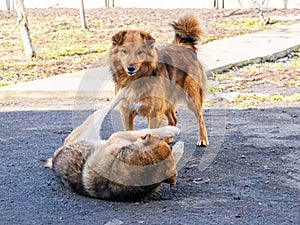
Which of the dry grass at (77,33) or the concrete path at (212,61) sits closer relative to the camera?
the concrete path at (212,61)

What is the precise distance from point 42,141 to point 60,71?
4.45 m

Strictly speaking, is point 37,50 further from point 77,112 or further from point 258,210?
point 258,210

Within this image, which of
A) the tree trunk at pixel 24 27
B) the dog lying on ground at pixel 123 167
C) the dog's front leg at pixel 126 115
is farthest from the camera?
the tree trunk at pixel 24 27

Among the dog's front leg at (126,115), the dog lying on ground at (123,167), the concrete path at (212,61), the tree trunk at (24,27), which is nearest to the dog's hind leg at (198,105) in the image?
the dog's front leg at (126,115)

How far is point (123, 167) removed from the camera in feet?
15.0

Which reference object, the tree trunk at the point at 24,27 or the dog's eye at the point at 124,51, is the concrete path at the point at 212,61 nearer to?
the tree trunk at the point at 24,27

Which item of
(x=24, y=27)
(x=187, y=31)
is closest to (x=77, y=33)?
(x=24, y=27)

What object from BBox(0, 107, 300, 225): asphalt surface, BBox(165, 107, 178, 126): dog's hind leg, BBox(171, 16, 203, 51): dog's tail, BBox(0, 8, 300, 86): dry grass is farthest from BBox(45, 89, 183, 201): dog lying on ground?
BBox(0, 8, 300, 86): dry grass

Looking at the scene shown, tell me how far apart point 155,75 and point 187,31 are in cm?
106

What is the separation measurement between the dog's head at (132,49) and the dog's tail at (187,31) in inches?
43.4

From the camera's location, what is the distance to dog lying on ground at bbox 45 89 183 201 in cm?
456

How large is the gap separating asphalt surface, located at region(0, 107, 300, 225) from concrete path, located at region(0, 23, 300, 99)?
55.9 inches

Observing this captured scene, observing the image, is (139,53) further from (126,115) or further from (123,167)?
(123,167)

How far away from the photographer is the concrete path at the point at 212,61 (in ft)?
30.6
